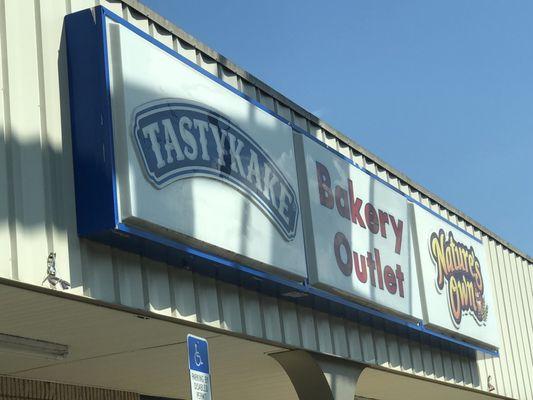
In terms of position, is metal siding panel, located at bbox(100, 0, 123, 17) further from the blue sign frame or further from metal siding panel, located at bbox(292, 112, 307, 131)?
metal siding panel, located at bbox(292, 112, 307, 131)

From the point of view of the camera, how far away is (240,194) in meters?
10.9

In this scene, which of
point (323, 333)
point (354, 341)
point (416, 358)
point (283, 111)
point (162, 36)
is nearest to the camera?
point (162, 36)

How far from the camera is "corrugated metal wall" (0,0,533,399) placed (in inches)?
329

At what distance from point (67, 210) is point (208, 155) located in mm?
2053

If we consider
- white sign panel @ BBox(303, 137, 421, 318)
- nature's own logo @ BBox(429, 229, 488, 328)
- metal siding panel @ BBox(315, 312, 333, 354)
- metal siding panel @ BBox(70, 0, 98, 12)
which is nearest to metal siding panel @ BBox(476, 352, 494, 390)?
nature's own logo @ BBox(429, 229, 488, 328)

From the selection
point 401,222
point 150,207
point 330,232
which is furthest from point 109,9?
point 401,222

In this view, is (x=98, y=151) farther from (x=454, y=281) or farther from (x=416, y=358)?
(x=454, y=281)

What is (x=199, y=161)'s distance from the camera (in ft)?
33.9

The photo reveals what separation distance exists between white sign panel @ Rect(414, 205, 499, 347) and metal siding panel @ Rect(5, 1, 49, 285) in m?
7.68

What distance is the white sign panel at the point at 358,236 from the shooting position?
12.5m

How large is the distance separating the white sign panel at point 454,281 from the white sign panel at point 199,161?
396cm

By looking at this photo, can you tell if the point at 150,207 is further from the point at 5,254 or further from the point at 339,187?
the point at 339,187

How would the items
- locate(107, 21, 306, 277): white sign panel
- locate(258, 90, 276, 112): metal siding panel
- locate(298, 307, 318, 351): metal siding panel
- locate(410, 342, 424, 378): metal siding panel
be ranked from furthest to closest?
locate(410, 342, 424, 378): metal siding panel < locate(258, 90, 276, 112): metal siding panel < locate(298, 307, 318, 351): metal siding panel < locate(107, 21, 306, 277): white sign panel

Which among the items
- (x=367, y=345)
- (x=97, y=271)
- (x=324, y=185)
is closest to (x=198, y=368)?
(x=97, y=271)
